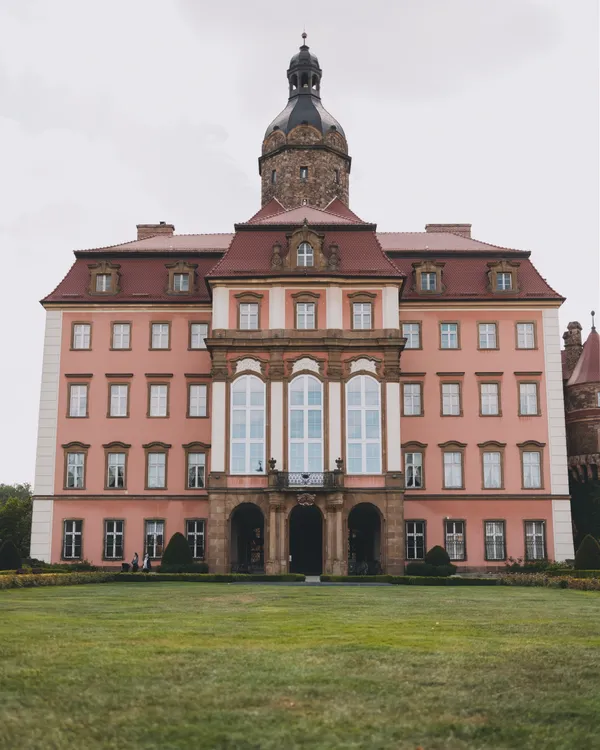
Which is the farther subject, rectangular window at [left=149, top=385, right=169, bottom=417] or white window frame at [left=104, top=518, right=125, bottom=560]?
rectangular window at [left=149, top=385, right=169, bottom=417]

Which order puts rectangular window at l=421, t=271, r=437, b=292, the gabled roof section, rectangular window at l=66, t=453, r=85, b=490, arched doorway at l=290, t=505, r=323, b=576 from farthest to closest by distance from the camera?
the gabled roof section → rectangular window at l=421, t=271, r=437, b=292 → rectangular window at l=66, t=453, r=85, b=490 → arched doorway at l=290, t=505, r=323, b=576

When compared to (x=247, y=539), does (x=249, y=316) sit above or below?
above

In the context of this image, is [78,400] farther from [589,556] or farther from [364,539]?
[589,556]

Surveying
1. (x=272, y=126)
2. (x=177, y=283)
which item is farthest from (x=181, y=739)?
(x=272, y=126)

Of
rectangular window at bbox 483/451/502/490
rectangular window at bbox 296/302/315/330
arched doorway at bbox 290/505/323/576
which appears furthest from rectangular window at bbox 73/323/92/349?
rectangular window at bbox 483/451/502/490

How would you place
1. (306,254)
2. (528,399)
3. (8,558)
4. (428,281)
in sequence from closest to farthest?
1. (8,558)
2. (306,254)
3. (528,399)
4. (428,281)

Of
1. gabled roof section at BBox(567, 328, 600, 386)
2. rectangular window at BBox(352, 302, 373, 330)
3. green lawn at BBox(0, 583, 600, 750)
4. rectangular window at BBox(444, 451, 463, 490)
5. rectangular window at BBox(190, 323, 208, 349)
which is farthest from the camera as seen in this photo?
gabled roof section at BBox(567, 328, 600, 386)

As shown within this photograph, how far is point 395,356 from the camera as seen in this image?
44.9 meters

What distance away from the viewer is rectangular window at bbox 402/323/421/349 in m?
50.2

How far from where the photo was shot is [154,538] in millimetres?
47750

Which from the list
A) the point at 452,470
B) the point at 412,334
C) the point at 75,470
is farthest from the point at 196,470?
the point at 412,334

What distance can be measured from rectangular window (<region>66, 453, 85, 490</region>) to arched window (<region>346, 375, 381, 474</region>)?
1414 centimetres

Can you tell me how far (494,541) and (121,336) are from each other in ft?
72.4

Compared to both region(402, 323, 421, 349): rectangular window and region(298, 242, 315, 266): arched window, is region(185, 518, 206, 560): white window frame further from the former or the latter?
region(402, 323, 421, 349): rectangular window
